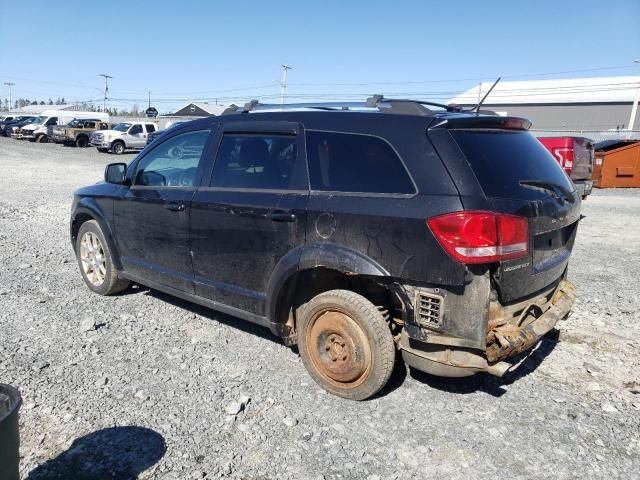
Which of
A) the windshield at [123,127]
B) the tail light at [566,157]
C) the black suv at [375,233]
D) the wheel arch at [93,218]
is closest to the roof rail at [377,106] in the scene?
the black suv at [375,233]

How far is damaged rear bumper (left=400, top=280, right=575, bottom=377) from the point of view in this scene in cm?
300

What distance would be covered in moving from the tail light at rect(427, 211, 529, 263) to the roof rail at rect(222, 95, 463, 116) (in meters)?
0.76

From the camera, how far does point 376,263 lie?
312 centimetres

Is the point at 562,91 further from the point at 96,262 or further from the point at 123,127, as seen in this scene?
the point at 96,262

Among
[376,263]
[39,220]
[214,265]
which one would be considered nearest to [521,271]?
[376,263]

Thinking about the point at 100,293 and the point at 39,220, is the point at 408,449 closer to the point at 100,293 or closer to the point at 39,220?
the point at 100,293

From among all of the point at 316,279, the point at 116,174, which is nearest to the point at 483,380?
the point at 316,279

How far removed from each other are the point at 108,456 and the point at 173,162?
2610 millimetres

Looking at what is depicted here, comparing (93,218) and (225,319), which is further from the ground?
(93,218)

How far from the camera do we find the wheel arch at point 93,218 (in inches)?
201

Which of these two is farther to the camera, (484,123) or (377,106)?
(377,106)

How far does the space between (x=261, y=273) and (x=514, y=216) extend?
1.75m

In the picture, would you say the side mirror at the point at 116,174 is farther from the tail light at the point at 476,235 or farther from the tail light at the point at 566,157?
the tail light at the point at 566,157

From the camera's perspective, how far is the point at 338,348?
3.47 metres
